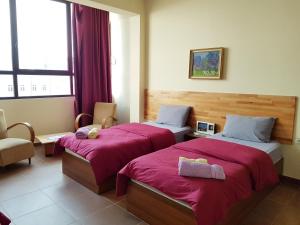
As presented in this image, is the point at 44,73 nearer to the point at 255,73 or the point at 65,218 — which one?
the point at 65,218

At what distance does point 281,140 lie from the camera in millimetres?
2990

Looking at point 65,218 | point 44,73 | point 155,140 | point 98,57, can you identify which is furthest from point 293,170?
point 44,73

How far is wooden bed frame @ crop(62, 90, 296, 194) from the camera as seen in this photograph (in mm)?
2816

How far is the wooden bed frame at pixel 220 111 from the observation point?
2.82 metres

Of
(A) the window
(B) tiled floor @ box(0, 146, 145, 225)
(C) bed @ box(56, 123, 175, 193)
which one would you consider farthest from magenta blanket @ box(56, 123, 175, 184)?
(A) the window

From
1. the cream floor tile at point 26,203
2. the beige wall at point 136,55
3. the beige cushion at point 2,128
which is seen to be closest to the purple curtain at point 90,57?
the beige wall at point 136,55

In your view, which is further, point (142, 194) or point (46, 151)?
point (46, 151)

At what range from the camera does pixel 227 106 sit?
3.42 m

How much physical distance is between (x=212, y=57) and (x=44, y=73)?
311 cm

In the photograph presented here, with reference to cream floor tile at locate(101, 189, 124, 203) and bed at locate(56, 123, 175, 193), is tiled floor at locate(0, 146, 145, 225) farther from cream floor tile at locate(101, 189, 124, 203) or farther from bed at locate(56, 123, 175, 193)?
bed at locate(56, 123, 175, 193)

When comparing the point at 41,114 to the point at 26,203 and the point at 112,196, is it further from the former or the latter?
the point at 112,196

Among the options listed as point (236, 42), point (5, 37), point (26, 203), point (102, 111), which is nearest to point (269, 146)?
point (236, 42)

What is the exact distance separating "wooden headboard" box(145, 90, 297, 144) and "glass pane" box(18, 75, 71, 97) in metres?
1.74

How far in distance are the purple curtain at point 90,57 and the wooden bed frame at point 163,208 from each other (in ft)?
9.98
